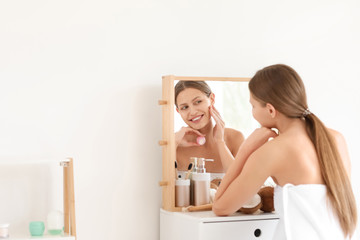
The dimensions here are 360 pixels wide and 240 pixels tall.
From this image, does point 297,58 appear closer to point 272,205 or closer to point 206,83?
point 206,83

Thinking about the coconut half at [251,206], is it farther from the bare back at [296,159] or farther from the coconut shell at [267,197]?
the bare back at [296,159]

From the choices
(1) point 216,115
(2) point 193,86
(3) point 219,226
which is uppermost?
(2) point 193,86

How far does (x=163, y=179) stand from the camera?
6.70 ft

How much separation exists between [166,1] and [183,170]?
64 centimetres

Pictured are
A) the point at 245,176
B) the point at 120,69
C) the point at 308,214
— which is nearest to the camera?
the point at 308,214

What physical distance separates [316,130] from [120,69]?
757 mm

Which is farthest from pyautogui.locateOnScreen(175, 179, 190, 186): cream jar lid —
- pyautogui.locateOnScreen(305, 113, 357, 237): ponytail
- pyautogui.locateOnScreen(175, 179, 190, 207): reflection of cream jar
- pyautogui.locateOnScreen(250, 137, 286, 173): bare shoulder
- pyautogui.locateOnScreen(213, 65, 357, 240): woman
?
pyautogui.locateOnScreen(305, 113, 357, 237): ponytail

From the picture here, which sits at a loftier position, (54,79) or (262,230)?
(54,79)

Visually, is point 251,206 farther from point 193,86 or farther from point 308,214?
point 193,86

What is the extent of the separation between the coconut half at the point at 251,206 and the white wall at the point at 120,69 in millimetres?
350

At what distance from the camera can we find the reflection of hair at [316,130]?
163 centimetres

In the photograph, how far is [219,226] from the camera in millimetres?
1827

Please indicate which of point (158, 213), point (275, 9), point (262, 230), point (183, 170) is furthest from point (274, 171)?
point (275, 9)

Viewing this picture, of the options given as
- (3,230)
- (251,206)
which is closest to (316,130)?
(251,206)
